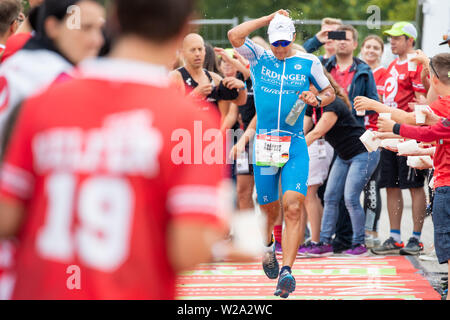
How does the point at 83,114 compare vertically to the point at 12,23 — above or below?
below

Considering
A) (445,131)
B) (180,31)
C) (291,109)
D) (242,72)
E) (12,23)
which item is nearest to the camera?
(180,31)

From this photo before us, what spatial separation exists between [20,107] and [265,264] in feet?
16.1

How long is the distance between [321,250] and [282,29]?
282 cm

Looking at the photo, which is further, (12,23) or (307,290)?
(307,290)

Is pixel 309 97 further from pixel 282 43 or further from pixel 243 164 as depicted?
pixel 243 164

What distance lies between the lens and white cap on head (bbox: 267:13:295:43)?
644 centimetres

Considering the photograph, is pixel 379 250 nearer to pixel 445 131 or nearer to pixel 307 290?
pixel 307 290

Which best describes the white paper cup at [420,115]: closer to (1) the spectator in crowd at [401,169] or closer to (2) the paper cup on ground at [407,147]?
(2) the paper cup on ground at [407,147]

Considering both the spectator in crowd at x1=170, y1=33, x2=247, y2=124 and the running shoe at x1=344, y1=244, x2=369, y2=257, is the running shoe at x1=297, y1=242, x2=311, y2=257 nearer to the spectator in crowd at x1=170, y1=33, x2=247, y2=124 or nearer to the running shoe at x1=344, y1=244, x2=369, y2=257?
the running shoe at x1=344, y1=244, x2=369, y2=257

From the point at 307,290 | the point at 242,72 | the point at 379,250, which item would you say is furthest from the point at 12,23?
the point at 379,250

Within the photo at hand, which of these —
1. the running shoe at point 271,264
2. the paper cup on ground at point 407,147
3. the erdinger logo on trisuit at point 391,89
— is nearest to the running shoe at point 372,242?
the erdinger logo on trisuit at point 391,89

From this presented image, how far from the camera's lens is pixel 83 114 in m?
1.91

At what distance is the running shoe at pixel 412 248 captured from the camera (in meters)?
8.18

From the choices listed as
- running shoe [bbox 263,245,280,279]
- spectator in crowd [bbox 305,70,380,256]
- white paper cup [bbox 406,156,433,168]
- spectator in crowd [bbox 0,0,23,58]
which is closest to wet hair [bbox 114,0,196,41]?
spectator in crowd [bbox 0,0,23,58]
